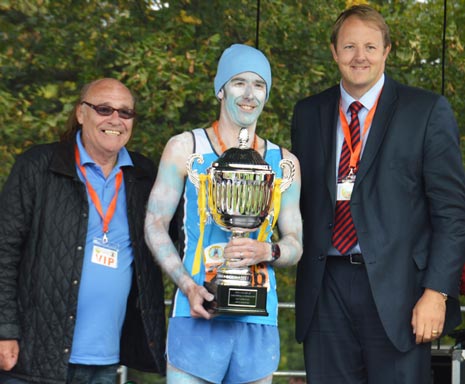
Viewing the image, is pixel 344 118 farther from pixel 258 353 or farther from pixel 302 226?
pixel 258 353

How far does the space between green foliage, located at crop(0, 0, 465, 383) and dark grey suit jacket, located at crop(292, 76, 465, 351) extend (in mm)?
3158

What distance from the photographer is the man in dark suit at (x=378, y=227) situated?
338cm

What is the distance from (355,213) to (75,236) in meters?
0.91

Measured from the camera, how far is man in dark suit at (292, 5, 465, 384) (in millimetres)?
3383

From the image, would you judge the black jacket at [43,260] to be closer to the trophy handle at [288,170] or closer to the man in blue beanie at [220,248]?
the man in blue beanie at [220,248]

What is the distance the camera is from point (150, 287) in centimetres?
350

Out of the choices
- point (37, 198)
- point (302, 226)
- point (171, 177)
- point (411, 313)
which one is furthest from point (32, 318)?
point (411, 313)

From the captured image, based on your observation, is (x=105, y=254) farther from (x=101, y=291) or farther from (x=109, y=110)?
(x=109, y=110)

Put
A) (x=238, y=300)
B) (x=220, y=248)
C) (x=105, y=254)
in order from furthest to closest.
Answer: (x=105, y=254)
(x=220, y=248)
(x=238, y=300)

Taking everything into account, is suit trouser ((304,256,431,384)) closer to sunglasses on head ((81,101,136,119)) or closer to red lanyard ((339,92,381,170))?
red lanyard ((339,92,381,170))

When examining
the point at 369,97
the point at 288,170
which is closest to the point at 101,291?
the point at 288,170

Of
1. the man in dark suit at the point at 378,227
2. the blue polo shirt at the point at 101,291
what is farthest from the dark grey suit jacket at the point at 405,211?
the blue polo shirt at the point at 101,291

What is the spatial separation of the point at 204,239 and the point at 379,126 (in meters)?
0.72

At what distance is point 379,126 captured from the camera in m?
3.47
